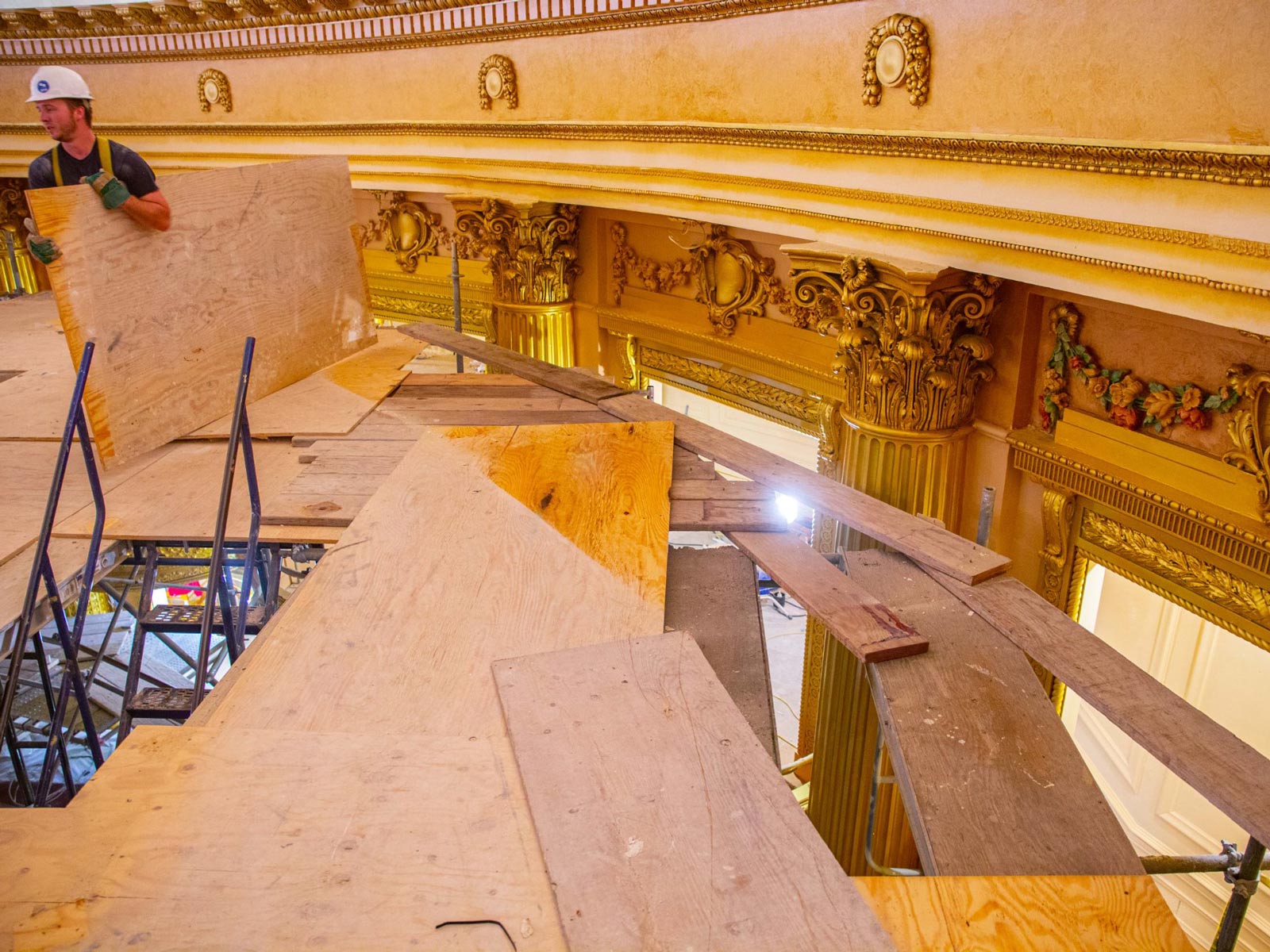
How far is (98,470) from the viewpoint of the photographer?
3.67 meters

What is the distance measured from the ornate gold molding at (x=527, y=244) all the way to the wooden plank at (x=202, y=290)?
2462 millimetres

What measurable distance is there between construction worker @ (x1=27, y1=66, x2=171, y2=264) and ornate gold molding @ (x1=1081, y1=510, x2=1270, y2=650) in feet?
13.9

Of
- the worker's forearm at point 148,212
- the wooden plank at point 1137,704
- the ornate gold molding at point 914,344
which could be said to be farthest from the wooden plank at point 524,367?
the wooden plank at point 1137,704

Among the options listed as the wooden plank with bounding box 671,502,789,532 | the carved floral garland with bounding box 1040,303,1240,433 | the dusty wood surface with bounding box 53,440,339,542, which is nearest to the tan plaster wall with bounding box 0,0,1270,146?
the carved floral garland with bounding box 1040,303,1240,433

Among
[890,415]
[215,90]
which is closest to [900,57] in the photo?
[890,415]

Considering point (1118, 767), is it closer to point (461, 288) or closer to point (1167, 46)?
point (1167, 46)

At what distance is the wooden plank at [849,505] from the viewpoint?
265 cm

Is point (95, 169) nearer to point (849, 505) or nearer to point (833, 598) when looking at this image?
point (849, 505)

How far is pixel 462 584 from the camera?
247 cm

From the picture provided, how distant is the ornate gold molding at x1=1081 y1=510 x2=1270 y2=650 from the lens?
11.8 ft

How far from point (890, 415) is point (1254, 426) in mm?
1609

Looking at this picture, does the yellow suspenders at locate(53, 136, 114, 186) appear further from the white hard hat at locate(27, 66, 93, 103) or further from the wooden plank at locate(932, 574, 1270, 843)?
the wooden plank at locate(932, 574, 1270, 843)

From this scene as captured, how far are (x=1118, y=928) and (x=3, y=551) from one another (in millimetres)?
3317

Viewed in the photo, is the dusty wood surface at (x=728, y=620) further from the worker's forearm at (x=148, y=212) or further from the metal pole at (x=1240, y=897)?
the worker's forearm at (x=148, y=212)
